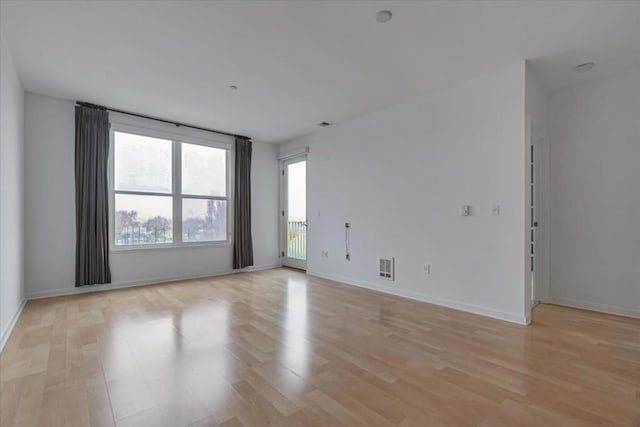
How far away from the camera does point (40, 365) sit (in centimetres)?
230

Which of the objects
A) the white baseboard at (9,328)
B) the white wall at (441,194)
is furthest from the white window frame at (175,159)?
the white wall at (441,194)

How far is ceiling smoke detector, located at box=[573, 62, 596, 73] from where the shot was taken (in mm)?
3217

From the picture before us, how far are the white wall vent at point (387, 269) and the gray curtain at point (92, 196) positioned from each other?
4.12m

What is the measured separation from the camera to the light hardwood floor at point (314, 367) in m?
1.74

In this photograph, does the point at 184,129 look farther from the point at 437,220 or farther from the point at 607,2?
the point at 607,2

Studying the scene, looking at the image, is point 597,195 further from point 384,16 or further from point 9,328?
point 9,328

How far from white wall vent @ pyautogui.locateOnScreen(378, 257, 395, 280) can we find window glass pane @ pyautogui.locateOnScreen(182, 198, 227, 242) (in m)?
3.19

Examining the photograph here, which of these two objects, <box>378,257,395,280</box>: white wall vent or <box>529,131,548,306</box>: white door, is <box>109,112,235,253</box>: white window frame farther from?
<box>529,131,548,306</box>: white door

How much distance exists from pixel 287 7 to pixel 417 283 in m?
3.48

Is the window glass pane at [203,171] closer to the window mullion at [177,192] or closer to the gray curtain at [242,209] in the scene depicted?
the window mullion at [177,192]

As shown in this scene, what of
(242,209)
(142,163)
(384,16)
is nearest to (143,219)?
(142,163)

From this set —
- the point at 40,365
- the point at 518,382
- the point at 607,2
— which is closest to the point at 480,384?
the point at 518,382

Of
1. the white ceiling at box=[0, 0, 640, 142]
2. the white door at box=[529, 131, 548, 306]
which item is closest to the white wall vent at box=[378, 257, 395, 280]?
the white door at box=[529, 131, 548, 306]

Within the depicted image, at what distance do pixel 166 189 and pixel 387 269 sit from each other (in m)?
3.95
